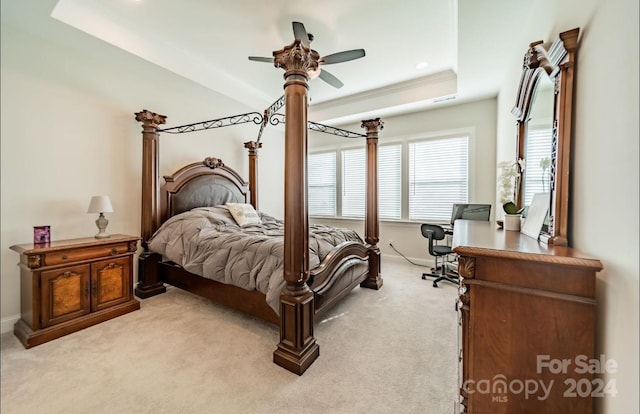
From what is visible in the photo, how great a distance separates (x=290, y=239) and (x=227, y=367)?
102 cm

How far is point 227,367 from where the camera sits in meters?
1.79

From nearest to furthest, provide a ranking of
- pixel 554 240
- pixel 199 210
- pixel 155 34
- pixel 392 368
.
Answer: pixel 554 240
pixel 392 368
pixel 155 34
pixel 199 210

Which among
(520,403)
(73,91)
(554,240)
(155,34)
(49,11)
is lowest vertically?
(520,403)

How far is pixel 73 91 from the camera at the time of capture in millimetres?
2633

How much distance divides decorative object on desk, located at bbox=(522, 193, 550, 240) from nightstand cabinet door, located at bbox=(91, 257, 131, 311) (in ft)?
11.5

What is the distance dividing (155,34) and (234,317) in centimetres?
340

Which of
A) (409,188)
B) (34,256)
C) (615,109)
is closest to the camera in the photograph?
(615,109)

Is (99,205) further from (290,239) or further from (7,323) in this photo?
(290,239)

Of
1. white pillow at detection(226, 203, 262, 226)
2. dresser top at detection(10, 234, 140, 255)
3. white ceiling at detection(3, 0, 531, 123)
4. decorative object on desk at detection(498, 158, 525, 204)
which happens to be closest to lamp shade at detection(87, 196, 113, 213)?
dresser top at detection(10, 234, 140, 255)

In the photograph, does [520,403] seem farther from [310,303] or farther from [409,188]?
[409,188]

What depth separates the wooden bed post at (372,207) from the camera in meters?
3.36

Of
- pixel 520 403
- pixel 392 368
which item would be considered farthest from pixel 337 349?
pixel 520 403

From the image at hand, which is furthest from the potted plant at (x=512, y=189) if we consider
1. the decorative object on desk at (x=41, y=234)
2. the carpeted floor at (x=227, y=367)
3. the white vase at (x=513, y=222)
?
the decorative object on desk at (x=41, y=234)

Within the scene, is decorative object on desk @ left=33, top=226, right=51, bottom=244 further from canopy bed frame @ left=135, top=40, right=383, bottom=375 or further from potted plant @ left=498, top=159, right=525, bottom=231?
potted plant @ left=498, top=159, right=525, bottom=231
